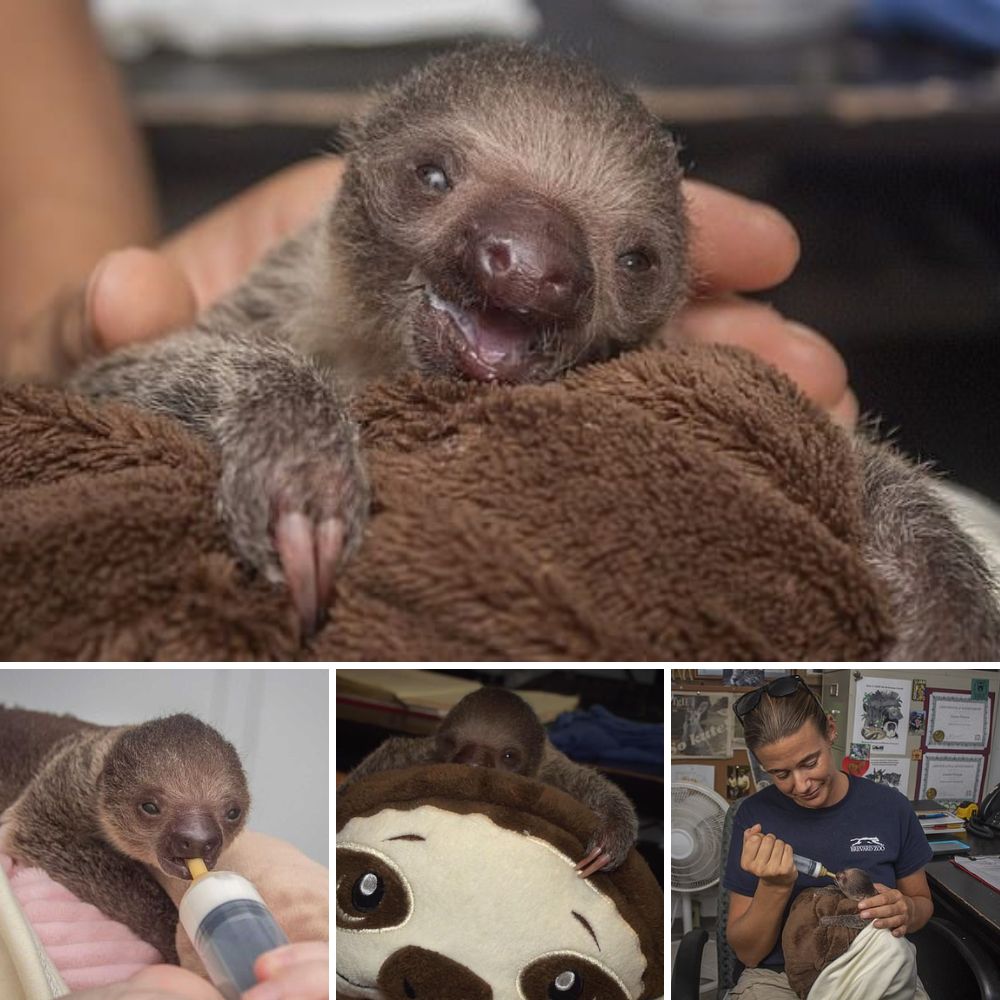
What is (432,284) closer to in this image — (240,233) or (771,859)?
(771,859)

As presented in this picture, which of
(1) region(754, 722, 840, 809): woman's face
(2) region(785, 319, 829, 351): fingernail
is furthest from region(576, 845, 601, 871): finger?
(2) region(785, 319, 829, 351): fingernail

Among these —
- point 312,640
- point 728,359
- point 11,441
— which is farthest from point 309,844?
point 728,359

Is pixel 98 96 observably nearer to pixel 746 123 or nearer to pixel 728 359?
pixel 746 123

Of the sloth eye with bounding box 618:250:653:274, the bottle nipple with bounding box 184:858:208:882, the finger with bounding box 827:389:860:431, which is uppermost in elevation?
the sloth eye with bounding box 618:250:653:274

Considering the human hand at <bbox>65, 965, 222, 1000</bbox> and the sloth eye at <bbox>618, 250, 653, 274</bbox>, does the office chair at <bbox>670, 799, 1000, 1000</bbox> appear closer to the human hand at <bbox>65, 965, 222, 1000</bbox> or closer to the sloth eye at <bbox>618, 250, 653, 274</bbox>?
the human hand at <bbox>65, 965, 222, 1000</bbox>

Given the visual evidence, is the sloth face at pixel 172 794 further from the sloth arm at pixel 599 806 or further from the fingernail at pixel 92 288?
the fingernail at pixel 92 288

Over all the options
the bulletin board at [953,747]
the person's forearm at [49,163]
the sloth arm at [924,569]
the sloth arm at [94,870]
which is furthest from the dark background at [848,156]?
the sloth arm at [94,870]
